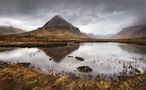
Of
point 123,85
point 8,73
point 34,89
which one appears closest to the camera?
point 34,89

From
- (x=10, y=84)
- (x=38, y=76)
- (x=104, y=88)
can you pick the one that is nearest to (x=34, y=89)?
(x=10, y=84)

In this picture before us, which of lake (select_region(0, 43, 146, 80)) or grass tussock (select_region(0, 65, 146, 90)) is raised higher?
grass tussock (select_region(0, 65, 146, 90))

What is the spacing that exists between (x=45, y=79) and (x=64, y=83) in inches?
79.8

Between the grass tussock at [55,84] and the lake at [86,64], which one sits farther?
the lake at [86,64]

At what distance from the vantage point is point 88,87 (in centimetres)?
1420

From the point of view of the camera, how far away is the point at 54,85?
14.3 m

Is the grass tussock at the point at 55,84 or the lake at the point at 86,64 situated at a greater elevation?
the grass tussock at the point at 55,84

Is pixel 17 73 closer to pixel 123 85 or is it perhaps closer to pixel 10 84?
pixel 10 84

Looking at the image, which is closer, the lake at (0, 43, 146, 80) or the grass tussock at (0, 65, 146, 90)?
the grass tussock at (0, 65, 146, 90)

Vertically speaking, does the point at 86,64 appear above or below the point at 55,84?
below

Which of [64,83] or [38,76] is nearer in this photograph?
[64,83]

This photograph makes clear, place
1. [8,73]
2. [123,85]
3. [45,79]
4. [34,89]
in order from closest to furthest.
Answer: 1. [34,89]
2. [123,85]
3. [45,79]
4. [8,73]

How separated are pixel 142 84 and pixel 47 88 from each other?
→ 24.2 feet

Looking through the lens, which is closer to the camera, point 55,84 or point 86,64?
point 55,84
